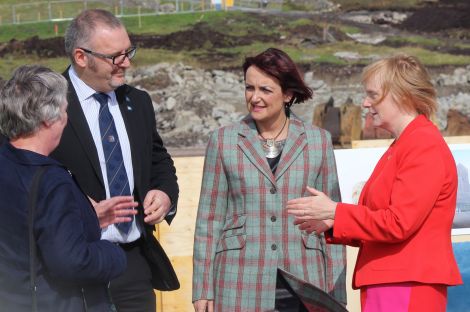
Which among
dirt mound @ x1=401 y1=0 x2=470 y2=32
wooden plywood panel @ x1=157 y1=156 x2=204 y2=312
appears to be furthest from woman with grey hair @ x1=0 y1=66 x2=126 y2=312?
dirt mound @ x1=401 y1=0 x2=470 y2=32

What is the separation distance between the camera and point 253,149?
3436mm

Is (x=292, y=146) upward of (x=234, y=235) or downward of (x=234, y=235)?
upward

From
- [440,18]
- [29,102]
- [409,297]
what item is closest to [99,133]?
[29,102]

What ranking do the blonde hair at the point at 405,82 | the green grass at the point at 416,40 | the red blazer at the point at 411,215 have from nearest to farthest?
the red blazer at the point at 411,215, the blonde hair at the point at 405,82, the green grass at the point at 416,40

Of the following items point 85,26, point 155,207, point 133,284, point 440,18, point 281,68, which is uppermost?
point 85,26

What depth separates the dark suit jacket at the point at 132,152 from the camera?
3.24 m

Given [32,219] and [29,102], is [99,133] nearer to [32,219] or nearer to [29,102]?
[29,102]

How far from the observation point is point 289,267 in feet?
11.1

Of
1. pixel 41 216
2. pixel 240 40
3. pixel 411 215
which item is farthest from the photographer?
pixel 240 40

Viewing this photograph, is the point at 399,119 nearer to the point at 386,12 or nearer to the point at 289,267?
the point at 289,267

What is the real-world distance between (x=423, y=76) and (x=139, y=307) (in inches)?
59.8

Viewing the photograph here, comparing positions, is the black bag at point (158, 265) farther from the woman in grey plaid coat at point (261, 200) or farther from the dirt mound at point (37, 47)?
the dirt mound at point (37, 47)

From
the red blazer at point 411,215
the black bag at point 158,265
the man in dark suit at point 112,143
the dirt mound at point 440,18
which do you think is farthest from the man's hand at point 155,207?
the dirt mound at point 440,18

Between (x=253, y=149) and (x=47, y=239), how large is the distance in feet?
4.04
